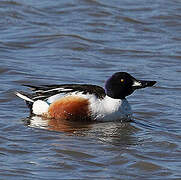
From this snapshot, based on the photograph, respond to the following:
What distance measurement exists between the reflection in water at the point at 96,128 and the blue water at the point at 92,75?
14 mm

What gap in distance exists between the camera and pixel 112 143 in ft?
28.9

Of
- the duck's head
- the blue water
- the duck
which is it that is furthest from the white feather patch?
the duck's head

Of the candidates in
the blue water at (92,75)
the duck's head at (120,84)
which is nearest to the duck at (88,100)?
the duck's head at (120,84)

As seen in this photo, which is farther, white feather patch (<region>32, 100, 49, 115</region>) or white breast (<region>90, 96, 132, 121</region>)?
white feather patch (<region>32, 100, 49, 115</region>)

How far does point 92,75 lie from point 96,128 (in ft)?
9.21

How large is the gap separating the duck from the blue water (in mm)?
182

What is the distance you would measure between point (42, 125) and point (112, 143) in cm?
121

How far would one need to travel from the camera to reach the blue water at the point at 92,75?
7.86 meters

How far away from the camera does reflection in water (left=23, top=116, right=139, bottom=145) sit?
9094mm

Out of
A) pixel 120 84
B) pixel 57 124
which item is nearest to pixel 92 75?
pixel 120 84

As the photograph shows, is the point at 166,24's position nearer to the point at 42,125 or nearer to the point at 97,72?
the point at 97,72

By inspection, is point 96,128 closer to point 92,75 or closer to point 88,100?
point 88,100

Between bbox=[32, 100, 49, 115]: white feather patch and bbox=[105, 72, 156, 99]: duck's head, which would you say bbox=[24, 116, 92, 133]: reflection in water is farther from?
bbox=[105, 72, 156, 99]: duck's head

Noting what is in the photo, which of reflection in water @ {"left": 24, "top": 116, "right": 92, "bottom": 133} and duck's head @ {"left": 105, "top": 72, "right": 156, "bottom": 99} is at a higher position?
duck's head @ {"left": 105, "top": 72, "right": 156, "bottom": 99}
